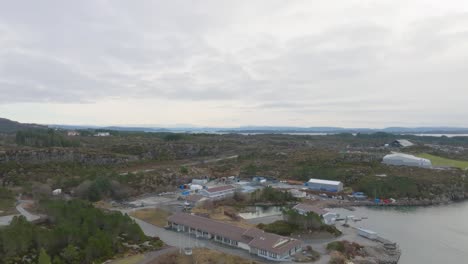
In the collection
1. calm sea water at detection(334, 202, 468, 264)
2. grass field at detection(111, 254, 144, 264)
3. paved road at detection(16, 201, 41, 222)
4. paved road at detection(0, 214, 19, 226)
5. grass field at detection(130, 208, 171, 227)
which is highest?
paved road at detection(0, 214, 19, 226)

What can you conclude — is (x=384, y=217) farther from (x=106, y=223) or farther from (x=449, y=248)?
(x=106, y=223)

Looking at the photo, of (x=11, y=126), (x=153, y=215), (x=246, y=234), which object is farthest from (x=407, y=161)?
(x=11, y=126)

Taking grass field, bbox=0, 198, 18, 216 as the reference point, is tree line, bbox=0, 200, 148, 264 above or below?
above

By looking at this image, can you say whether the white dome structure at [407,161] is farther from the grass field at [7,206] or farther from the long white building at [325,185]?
the grass field at [7,206]

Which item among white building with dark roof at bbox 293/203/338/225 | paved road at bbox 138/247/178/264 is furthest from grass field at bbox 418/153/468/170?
paved road at bbox 138/247/178/264

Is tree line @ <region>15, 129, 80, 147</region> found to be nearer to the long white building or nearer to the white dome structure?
the long white building

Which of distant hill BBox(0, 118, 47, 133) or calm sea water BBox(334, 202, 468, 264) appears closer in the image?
calm sea water BBox(334, 202, 468, 264)
